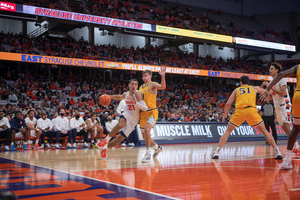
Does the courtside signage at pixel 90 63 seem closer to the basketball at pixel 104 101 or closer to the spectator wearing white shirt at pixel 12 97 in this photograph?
the spectator wearing white shirt at pixel 12 97

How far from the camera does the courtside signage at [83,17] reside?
840 inches

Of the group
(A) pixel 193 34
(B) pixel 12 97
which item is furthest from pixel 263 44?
(B) pixel 12 97

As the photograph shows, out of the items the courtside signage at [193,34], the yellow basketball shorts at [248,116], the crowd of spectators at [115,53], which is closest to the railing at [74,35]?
the crowd of spectators at [115,53]

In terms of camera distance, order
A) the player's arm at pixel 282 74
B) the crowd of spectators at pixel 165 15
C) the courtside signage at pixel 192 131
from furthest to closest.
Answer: the crowd of spectators at pixel 165 15, the courtside signage at pixel 192 131, the player's arm at pixel 282 74

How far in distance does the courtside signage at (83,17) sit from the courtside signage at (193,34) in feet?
5.47

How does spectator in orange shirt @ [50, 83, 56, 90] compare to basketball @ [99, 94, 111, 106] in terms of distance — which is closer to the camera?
basketball @ [99, 94, 111, 106]

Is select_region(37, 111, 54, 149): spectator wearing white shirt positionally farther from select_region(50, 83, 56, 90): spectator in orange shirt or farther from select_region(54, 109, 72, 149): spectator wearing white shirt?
select_region(50, 83, 56, 90): spectator in orange shirt

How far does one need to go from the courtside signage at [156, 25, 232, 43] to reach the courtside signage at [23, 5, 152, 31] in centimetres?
167

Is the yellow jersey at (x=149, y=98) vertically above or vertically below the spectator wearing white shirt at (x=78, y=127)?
above

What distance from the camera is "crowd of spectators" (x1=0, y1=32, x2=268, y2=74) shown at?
22172 mm

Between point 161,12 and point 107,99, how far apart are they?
26.9 meters

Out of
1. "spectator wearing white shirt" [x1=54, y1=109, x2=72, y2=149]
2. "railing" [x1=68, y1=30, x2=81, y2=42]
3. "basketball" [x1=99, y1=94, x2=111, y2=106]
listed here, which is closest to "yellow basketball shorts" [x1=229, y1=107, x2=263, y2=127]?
"basketball" [x1=99, y1=94, x2=111, y2=106]

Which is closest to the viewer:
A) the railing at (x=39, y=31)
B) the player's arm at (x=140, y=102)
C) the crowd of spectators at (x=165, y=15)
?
the player's arm at (x=140, y=102)

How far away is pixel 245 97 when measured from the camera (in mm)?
6590
